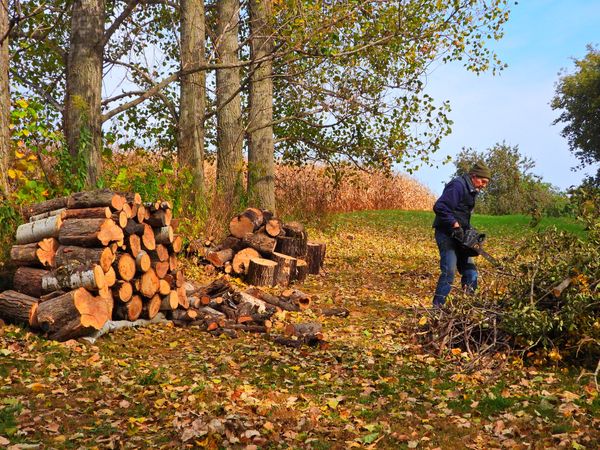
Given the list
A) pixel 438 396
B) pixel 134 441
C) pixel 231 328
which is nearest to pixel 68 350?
pixel 231 328

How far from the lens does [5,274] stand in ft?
31.5

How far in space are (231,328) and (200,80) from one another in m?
7.25

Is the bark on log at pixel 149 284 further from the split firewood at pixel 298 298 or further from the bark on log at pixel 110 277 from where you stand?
the split firewood at pixel 298 298

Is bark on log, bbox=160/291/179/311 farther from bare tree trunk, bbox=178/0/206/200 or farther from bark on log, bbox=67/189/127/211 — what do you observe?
bare tree trunk, bbox=178/0/206/200

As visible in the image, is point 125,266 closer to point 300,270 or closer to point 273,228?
point 273,228

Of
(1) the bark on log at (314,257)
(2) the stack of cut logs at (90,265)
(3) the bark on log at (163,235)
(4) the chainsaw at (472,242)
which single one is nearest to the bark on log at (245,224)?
(1) the bark on log at (314,257)

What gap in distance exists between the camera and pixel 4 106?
34.0 feet

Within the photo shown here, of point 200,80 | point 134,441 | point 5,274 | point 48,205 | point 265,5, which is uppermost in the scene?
point 265,5

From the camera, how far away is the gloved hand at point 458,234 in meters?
8.98

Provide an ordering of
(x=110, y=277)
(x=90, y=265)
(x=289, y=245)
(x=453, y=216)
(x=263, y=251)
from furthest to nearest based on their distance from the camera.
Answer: (x=289, y=245), (x=263, y=251), (x=453, y=216), (x=110, y=277), (x=90, y=265)

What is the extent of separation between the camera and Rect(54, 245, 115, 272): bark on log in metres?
8.39

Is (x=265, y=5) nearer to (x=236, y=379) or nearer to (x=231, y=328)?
(x=231, y=328)

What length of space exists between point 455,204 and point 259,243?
181 inches

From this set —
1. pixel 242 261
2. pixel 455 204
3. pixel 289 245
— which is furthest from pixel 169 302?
Result: pixel 455 204
